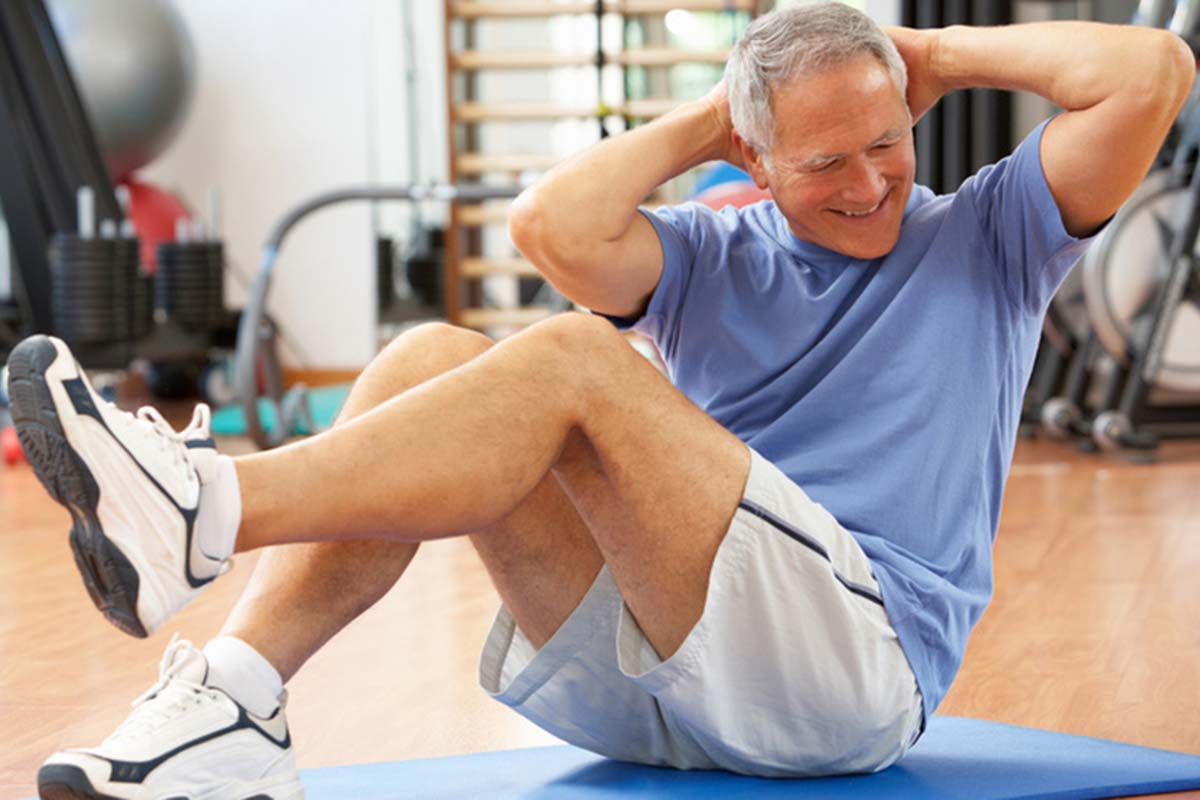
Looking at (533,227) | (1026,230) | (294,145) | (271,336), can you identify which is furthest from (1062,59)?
(294,145)

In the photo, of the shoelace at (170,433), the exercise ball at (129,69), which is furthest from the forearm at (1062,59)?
the exercise ball at (129,69)

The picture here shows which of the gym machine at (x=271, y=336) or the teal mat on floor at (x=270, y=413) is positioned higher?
the gym machine at (x=271, y=336)

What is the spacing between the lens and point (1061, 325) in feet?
16.8

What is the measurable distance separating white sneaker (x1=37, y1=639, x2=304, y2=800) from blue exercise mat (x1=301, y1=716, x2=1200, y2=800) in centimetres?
22

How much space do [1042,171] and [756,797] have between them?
0.67 metres

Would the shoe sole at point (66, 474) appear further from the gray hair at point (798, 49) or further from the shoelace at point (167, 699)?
the gray hair at point (798, 49)

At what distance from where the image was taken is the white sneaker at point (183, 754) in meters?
1.18

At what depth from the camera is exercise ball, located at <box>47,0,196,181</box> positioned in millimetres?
5977

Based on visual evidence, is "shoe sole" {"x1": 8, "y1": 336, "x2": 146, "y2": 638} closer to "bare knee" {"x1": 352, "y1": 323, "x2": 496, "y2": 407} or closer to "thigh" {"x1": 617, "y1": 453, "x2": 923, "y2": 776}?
"bare knee" {"x1": 352, "y1": 323, "x2": 496, "y2": 407}

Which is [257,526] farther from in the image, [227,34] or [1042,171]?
[227,34]

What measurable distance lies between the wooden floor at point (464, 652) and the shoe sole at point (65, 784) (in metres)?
0.45

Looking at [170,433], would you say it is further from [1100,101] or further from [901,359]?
[1100,101]

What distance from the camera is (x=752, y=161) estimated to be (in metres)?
1.57

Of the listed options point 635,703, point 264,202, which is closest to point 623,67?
point 264,202
